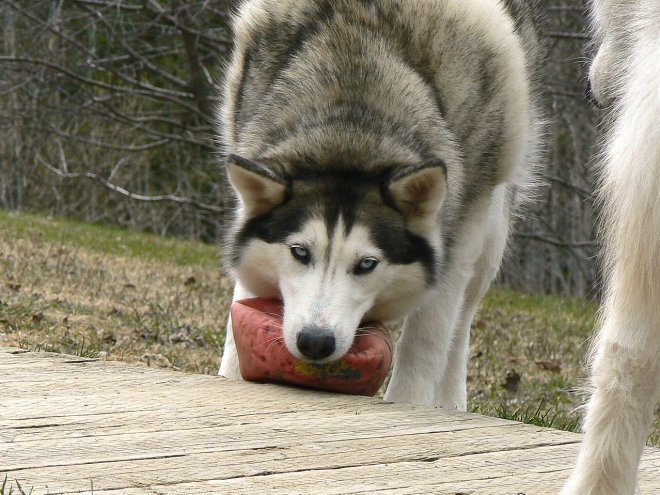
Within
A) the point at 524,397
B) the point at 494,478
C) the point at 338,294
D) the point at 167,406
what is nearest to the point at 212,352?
the point at 524,397

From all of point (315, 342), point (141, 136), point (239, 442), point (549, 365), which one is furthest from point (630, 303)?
point (141, 136)

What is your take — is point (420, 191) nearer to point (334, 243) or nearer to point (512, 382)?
point (334, 243)

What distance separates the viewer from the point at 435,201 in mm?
4098

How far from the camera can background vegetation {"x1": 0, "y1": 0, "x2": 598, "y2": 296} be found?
1193 cm

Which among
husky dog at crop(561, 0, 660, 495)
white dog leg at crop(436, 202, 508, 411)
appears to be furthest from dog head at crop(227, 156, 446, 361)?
husky dog at crop(561, 0, 660, 495)

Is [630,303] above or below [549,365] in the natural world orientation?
above

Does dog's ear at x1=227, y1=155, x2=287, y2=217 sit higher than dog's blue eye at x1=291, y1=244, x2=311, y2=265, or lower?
higher

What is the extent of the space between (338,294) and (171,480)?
4.46 ft

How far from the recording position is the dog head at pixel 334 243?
12.1ft

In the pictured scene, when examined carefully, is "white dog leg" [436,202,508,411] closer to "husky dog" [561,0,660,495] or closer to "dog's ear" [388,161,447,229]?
"dog's ear" [388,161,447,229]

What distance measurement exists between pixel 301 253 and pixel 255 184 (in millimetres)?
337

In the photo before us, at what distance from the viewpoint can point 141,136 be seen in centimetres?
1472

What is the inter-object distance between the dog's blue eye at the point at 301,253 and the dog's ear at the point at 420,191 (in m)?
0.42

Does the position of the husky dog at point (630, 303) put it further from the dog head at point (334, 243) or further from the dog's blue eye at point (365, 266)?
the dog's blue eye at point (365, 266)
